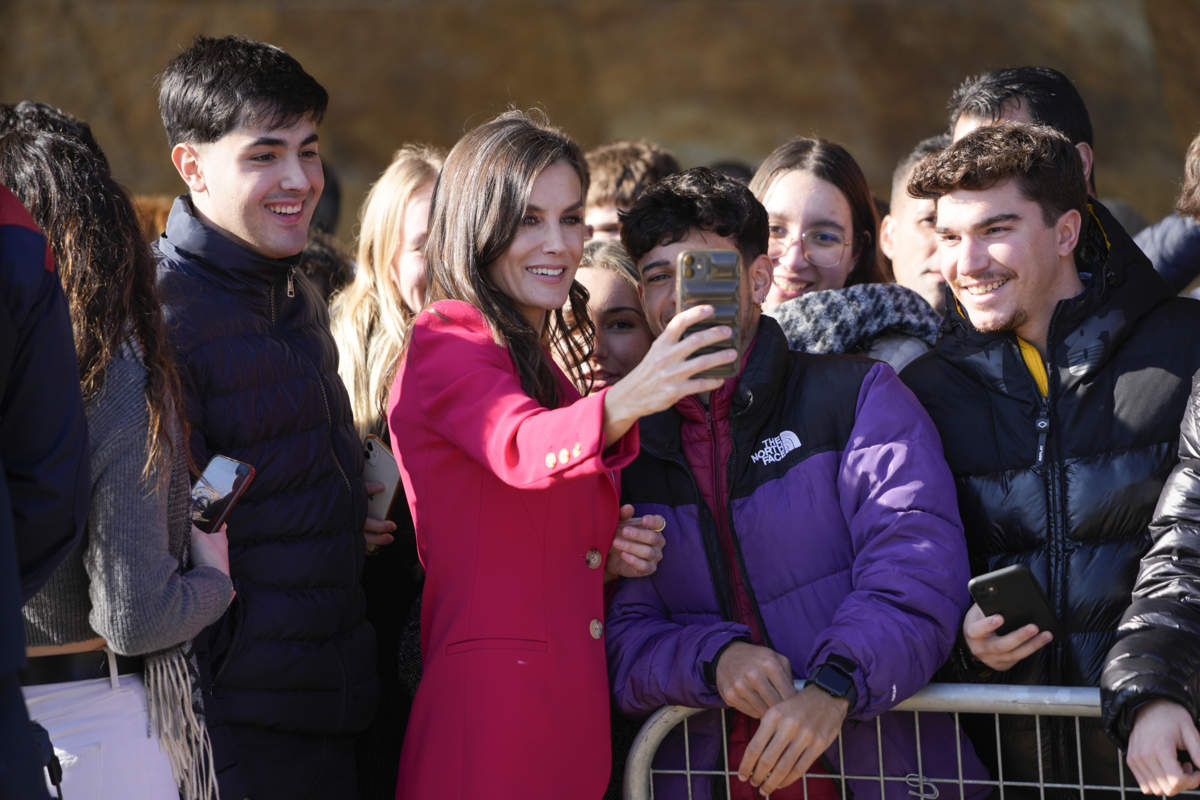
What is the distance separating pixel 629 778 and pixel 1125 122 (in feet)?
20.1

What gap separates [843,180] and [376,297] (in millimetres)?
1287

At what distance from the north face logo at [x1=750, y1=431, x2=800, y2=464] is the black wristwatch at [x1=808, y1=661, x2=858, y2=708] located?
16.9 inches

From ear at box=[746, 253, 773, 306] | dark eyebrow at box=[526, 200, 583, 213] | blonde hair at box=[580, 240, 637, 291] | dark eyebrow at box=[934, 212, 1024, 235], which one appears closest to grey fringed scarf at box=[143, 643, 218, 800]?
dark eyebrow at box=[526, 200, 583, 213]

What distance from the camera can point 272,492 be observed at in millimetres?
2516

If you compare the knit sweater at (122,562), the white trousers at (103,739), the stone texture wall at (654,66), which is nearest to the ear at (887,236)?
the knit sweater at (122,562)

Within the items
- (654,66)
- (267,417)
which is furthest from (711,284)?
(654,66)

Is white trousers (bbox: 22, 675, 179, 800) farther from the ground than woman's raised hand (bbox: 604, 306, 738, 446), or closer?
closer

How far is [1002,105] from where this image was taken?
3371mm

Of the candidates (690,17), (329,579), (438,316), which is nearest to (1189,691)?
(438,316)

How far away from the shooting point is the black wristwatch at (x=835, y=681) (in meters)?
2.19

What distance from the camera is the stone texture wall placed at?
287 inches

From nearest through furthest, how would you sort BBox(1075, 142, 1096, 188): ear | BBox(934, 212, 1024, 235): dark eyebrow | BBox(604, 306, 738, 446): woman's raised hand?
BBox(604, 306, 738, 446): woman's raised hand → BBox(934, 212, 1024, 235): dark eyebrow → BBox(1075, 142, 1096, 188): ear

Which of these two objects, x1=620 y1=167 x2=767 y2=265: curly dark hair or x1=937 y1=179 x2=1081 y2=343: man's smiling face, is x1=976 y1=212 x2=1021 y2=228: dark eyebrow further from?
x1=620 y1=167 x2=767 y2=265: curly dark hair

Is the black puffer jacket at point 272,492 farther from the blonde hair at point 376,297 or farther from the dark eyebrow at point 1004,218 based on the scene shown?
the dark eyebrow at point 1004,218
